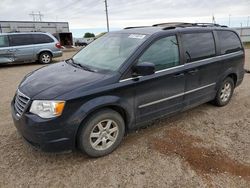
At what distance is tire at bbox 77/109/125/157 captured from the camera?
2.98 m

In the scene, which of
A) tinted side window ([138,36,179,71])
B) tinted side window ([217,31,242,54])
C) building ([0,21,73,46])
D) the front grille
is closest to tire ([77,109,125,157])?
the front grille

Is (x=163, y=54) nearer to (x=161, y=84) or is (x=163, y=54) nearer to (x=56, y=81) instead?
(x=161, y=84)

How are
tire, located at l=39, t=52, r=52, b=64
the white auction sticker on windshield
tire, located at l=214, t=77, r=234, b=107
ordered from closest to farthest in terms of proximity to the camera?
the white auction sticker on windshield
tire, located at l=214, t=77, r=234, b=107
tire, located at l=39, t=52, r=52, b=64

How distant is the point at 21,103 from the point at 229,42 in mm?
4185

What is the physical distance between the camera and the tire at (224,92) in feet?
16.1

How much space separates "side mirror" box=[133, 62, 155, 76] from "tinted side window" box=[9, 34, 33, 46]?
32.0 feet

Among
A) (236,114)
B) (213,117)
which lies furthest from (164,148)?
(236,114)

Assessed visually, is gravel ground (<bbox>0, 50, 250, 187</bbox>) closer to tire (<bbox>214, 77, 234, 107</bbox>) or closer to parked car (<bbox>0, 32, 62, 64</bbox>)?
tire (<bbox>214, 77, 234, 107</bbox>)

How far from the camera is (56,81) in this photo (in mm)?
3082

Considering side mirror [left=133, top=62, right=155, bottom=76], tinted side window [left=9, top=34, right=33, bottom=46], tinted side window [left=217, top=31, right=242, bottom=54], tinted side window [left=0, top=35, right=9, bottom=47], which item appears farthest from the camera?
tinted side window [left=9, top=34, right=33, bottom=46]

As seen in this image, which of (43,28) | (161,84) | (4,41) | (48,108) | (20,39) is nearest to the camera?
(48,108)

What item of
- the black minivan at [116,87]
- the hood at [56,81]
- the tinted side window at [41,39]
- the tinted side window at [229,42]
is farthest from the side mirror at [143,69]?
the tinted side window at [41,39]

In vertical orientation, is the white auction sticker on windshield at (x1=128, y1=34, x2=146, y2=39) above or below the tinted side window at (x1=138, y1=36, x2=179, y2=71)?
above

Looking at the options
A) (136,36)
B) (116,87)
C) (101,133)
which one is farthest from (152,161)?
(136,36)
